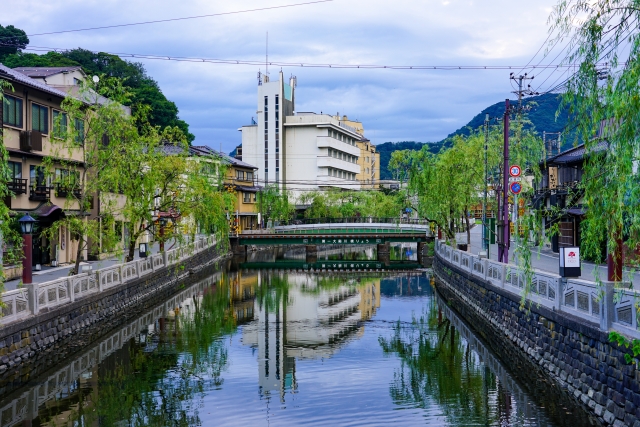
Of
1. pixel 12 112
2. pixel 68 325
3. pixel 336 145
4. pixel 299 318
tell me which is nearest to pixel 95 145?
pixel 12 112

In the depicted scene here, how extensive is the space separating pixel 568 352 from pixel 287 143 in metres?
83.6

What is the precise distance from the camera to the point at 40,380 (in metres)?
17.8

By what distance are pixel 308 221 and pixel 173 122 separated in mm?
21333

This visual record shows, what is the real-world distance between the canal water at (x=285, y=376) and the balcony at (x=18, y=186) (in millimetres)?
8698

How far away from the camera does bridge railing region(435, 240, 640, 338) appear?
12.5 meters

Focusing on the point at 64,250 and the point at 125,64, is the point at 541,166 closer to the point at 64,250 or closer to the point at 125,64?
the point at 64,250

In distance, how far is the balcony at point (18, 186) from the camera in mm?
31014

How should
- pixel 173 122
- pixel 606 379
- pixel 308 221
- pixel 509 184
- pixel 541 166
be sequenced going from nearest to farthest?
pixel 606 379 < pixel 509 184 < pixel 541 166 < pixel 173 122 < pixel 308 221

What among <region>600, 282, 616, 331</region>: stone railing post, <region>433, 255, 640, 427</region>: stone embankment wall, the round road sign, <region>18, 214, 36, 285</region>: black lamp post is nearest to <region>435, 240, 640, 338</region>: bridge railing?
<region>600, 282, 616, 331</region>: stone railing post

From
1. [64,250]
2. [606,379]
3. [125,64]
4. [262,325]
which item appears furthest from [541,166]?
[125,64]

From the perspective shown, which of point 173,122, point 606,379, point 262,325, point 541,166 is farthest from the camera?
point 173,122

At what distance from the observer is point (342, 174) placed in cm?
10538

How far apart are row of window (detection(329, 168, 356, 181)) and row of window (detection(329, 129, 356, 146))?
5013 mm

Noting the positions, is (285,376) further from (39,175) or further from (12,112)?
(39,175)
